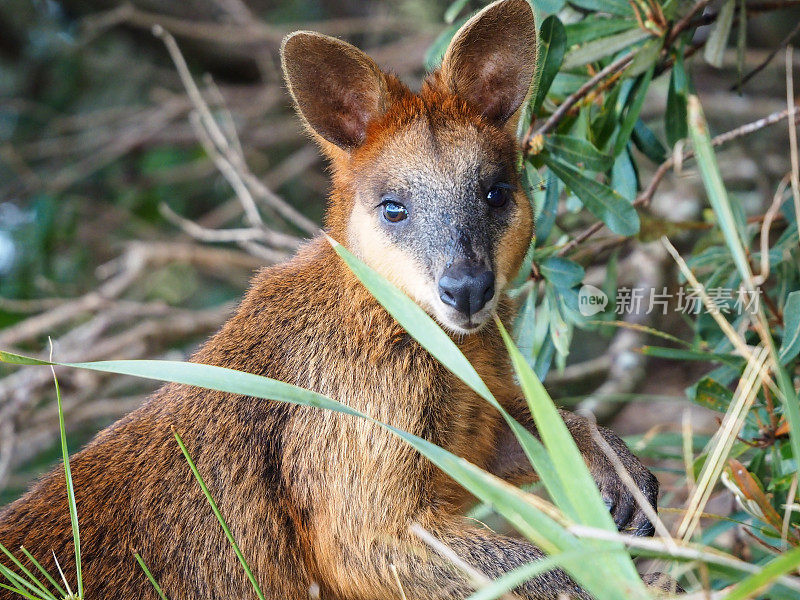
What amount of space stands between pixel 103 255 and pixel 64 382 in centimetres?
388

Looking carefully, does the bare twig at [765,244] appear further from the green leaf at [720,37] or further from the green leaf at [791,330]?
the green leaf at [720,37]

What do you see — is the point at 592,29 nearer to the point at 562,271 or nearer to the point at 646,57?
the point at 646,57

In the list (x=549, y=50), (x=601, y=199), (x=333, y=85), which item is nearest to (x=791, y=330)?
(x=601, y=199)

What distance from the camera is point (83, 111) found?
34.1ft

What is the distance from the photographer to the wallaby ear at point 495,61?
12.6 ft

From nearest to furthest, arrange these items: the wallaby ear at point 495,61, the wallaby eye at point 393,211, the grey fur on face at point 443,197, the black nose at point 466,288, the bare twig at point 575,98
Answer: the black nose at point 466,288 → the grey fur on face at point 443,197 → the wallaby eye at point 393,211 → the wallaby ear at point 495,61 → the bare twig at point 575,98

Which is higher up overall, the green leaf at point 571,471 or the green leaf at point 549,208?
the green leaf at point 571,471

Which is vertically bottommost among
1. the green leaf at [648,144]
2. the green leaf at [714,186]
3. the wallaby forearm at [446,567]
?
the wallaby forearm at [446,567]

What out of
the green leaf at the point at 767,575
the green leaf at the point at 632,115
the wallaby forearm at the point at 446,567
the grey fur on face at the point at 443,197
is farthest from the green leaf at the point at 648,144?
the green leaf at the point at 767,575

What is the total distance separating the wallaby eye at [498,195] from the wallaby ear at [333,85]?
65cm

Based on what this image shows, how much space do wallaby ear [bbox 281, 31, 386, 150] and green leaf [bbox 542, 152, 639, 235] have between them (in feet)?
3.04

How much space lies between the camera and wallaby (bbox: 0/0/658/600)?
3.53 metres

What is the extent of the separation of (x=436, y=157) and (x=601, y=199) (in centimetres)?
91

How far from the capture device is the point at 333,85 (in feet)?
12.9
